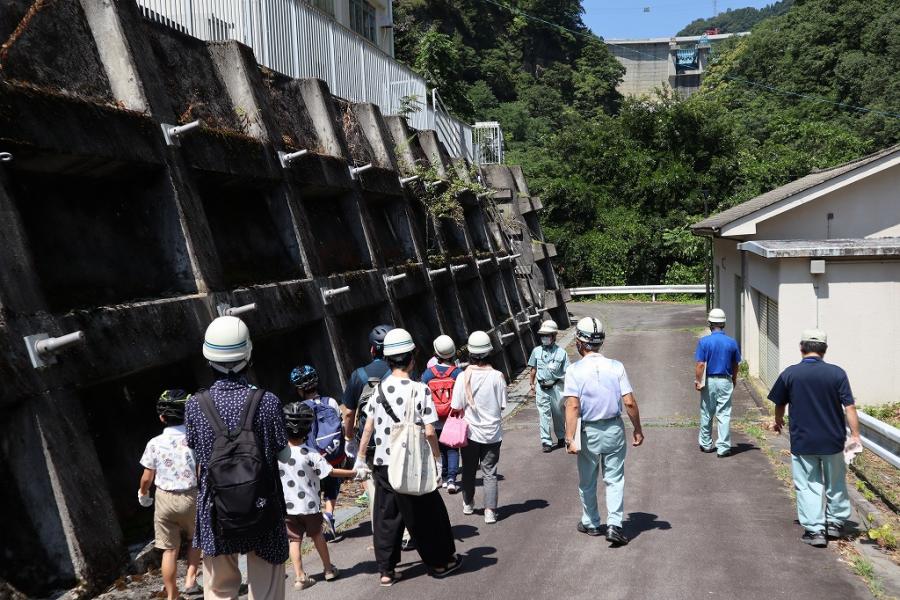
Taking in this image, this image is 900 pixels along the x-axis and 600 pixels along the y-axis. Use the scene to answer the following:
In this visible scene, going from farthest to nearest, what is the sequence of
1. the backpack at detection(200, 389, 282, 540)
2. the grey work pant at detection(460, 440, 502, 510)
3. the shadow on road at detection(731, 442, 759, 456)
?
the shadow on road at detection(731, 442, 759, 456) < the grey work pant at detection(460, 440, 502, 510) < the backpack at detection(200, 389, 282, 540)

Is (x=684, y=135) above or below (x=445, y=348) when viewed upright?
above

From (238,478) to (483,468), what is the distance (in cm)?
426

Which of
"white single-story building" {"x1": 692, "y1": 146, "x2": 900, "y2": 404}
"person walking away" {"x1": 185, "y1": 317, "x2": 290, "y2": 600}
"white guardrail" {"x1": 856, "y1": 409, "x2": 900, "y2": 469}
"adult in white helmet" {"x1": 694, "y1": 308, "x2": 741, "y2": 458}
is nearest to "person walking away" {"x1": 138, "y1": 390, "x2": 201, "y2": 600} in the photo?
"person walking away" {"x1": 185, "y1": 317, "x2": 290, "y2": 600}

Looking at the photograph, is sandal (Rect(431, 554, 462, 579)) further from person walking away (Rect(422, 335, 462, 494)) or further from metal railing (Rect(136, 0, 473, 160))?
metal railing (Rect(136, 0, 473, 160))

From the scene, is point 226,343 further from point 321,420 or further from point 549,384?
point 549,384

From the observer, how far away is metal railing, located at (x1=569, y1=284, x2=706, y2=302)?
3828 centimetres

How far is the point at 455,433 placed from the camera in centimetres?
835

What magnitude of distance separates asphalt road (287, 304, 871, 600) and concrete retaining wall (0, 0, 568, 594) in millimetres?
2009

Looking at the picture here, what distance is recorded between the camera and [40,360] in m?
5.96

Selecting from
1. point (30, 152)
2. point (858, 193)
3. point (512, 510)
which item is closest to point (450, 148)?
point (858, 193)

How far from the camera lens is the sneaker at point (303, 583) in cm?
654

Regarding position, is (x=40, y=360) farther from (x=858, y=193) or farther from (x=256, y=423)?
(x=858, y=193)

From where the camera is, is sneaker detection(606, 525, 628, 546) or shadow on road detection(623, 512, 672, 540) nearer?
sneaker detection(606, 525, 628, 546)

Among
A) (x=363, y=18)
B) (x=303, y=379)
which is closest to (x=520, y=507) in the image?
(x=303, y=379)
